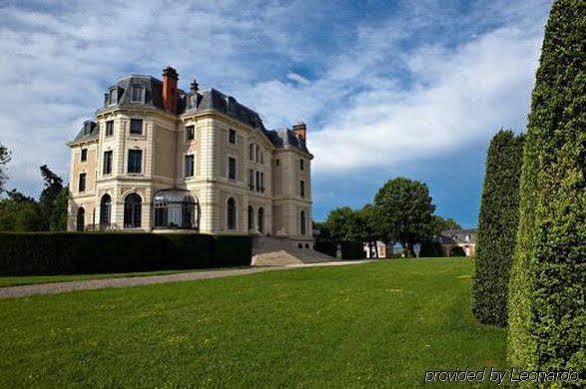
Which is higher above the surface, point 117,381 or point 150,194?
point 150,194

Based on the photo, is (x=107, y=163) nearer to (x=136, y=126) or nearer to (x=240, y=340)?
(x=136, y=126)

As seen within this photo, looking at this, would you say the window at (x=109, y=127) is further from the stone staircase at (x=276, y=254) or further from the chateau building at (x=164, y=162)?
the stone staircase at (x=276, y=254)

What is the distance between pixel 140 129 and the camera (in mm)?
32281

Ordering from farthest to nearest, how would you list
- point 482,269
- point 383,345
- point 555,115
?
point 482,269 → point 383,345 → point 555,115

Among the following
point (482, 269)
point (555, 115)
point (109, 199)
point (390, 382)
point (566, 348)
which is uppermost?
point (109, 199)

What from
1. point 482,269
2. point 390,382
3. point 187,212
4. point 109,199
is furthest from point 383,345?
point 109,199

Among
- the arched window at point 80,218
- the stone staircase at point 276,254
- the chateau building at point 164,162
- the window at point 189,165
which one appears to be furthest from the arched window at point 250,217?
the arched window at point 80,218

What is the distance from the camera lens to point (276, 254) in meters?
34.3

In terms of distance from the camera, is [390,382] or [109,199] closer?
[390,382]

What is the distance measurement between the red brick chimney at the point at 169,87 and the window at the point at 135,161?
4.69 m

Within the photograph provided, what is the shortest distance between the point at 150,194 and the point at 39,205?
27.9 metres

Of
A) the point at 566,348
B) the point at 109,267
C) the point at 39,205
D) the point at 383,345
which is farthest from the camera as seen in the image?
the point at 39,205

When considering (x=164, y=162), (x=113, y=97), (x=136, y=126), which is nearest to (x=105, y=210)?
(x=164, y=162)

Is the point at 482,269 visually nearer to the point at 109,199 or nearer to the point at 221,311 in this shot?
the point at 221,311
